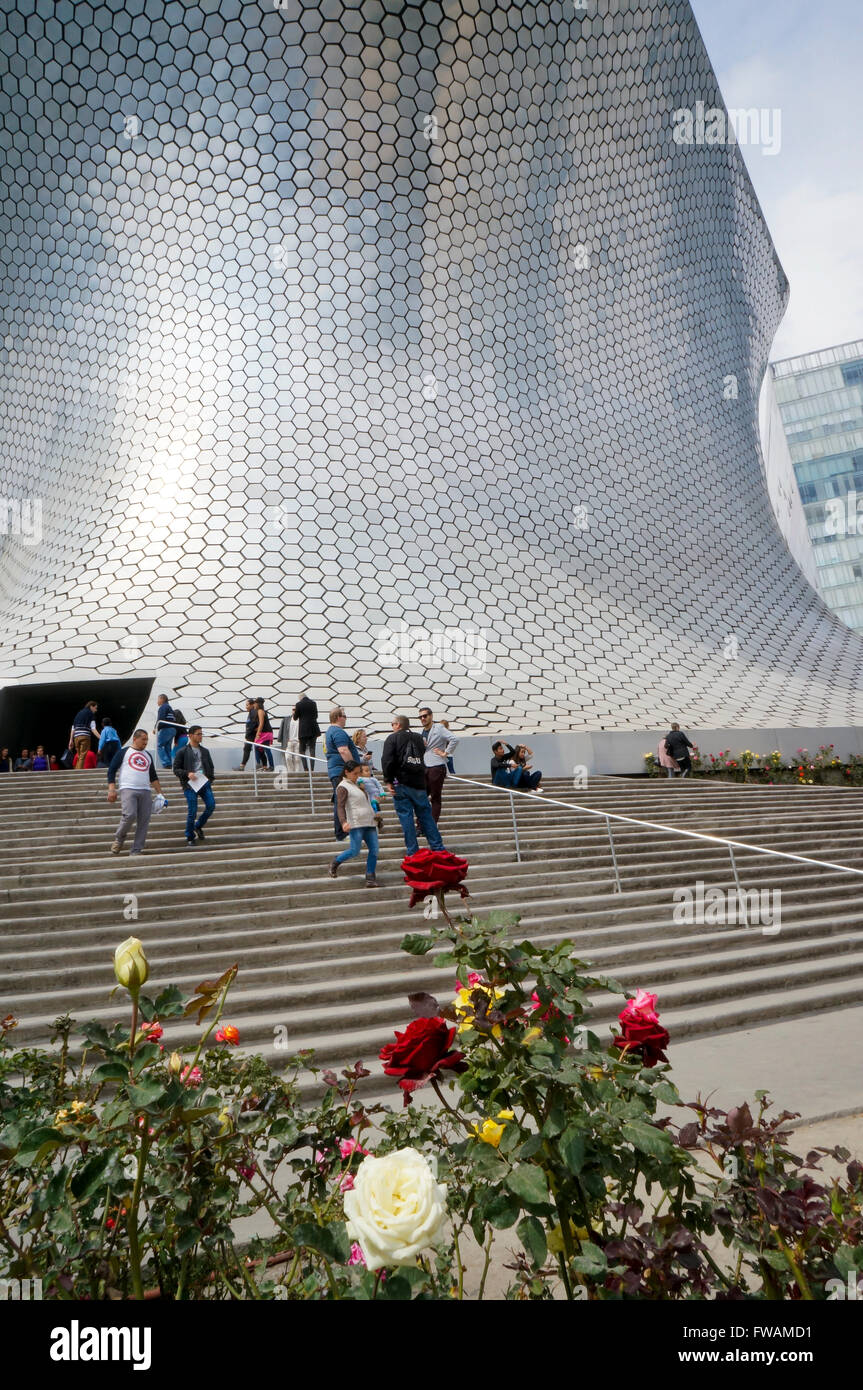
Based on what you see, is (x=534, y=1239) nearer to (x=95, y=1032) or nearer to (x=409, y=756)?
(x=95, y=1032)

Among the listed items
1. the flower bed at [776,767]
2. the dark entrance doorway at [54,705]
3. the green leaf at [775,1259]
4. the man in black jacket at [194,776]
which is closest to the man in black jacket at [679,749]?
the flower bed at [776,767]

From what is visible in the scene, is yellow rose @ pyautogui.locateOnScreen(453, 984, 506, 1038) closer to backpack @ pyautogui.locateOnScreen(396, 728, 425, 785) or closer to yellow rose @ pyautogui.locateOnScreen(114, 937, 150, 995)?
yellow rose @ pyautogui.locateOnScreen(114, 937, 150, 995)

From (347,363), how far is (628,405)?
707 centimetres

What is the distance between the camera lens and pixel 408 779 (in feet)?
19.3

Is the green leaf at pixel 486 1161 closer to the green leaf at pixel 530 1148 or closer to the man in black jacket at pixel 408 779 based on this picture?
the green leaf at pixel 530 1148

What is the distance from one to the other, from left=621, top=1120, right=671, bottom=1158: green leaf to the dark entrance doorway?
44.6 feet

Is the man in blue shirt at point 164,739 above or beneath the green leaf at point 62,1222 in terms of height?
above

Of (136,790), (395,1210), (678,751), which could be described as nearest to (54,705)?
(136,790)

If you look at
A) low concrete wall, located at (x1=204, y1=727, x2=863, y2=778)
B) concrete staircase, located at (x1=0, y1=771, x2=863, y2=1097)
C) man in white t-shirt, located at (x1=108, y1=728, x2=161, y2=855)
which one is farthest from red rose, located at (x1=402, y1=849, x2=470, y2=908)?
low concrete wall, located at (x1=204, y1=727, x2=863, y2=778)

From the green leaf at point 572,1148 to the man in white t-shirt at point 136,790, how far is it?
5.72 m

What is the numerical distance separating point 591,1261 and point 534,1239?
0.11m

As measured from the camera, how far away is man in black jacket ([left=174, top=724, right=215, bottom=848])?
659cm

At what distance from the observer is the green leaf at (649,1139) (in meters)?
0.91
